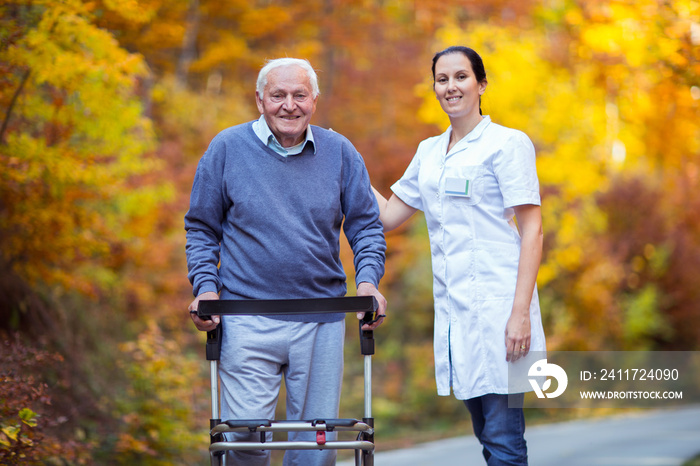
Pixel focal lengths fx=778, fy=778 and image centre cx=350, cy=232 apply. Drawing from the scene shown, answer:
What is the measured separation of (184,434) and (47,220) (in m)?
1.96

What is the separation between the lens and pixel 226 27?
1505 cm

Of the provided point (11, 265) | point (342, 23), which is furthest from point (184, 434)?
point (342, 23)

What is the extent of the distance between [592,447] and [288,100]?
514 cm

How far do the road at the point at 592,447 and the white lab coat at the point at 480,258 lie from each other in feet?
8.72

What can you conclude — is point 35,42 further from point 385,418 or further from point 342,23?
point 342,23

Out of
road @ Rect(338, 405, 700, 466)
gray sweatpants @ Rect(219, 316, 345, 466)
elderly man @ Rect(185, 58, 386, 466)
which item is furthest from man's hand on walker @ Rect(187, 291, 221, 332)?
road @ Rect(338, 405, 700, 466)

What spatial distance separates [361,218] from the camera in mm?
3145

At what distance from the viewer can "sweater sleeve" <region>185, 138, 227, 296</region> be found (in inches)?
115

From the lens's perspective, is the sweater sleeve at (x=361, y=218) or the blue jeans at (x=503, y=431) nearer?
the blue jeans at (x=503, y=431)

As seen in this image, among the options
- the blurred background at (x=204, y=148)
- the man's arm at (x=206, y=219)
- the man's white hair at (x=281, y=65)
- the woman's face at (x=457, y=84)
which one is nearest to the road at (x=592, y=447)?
the blurred background at (x=204, y=148)

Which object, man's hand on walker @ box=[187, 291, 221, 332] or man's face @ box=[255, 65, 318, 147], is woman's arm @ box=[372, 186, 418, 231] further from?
man's hand on walker @ box=[187, 291, 221, 332]

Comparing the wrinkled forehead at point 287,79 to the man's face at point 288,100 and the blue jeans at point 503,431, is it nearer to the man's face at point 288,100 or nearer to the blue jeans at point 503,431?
the man's face at point 288,100

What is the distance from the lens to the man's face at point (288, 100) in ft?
9.55

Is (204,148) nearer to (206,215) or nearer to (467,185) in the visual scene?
(206,215)
